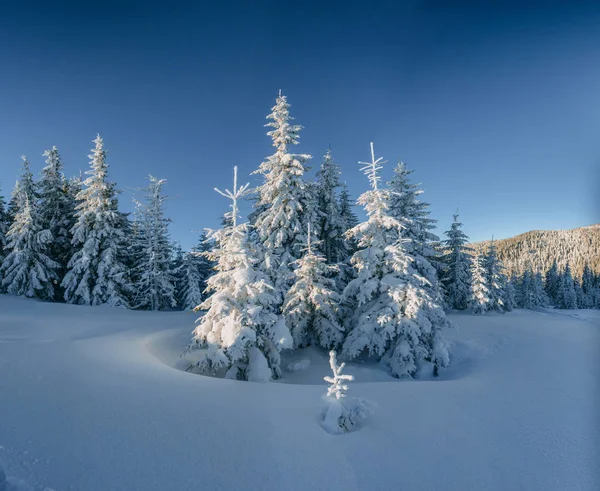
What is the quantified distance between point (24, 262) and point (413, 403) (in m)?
30.4

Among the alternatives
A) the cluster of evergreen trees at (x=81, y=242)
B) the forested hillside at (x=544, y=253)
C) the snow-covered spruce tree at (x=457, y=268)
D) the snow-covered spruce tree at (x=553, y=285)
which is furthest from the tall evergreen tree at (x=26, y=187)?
the forested hillside at (x=544, y=253)

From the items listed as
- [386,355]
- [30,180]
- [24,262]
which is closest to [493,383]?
[386,355]

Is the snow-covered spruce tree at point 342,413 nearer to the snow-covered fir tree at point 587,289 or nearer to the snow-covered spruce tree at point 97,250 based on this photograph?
the snow-covered spruce tree at point 97,250

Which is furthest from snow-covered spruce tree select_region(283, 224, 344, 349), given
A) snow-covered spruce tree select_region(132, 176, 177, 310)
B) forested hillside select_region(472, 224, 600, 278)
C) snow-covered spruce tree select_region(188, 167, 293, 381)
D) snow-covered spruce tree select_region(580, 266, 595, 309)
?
forested hillside select_region(472, 224, 600, 278)

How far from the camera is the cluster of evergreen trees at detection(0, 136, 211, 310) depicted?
2431cm

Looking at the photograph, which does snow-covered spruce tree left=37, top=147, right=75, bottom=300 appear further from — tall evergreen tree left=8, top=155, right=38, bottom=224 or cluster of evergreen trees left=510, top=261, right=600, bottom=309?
cluster of evergreen trees left=510, top=261, right=600, bottom=309

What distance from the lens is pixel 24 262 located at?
24281mm

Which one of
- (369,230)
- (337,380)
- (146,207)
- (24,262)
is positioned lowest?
(337,380)

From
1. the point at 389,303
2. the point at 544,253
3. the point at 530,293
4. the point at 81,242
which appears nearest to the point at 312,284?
the point at 389,303

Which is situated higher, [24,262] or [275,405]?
[24,262]

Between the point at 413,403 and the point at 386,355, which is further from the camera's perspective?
the point at 386,355

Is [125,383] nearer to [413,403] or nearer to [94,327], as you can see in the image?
[413,403]

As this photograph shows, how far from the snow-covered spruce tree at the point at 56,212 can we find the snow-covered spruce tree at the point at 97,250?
9.97 ft

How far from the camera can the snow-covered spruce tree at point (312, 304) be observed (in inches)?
584
